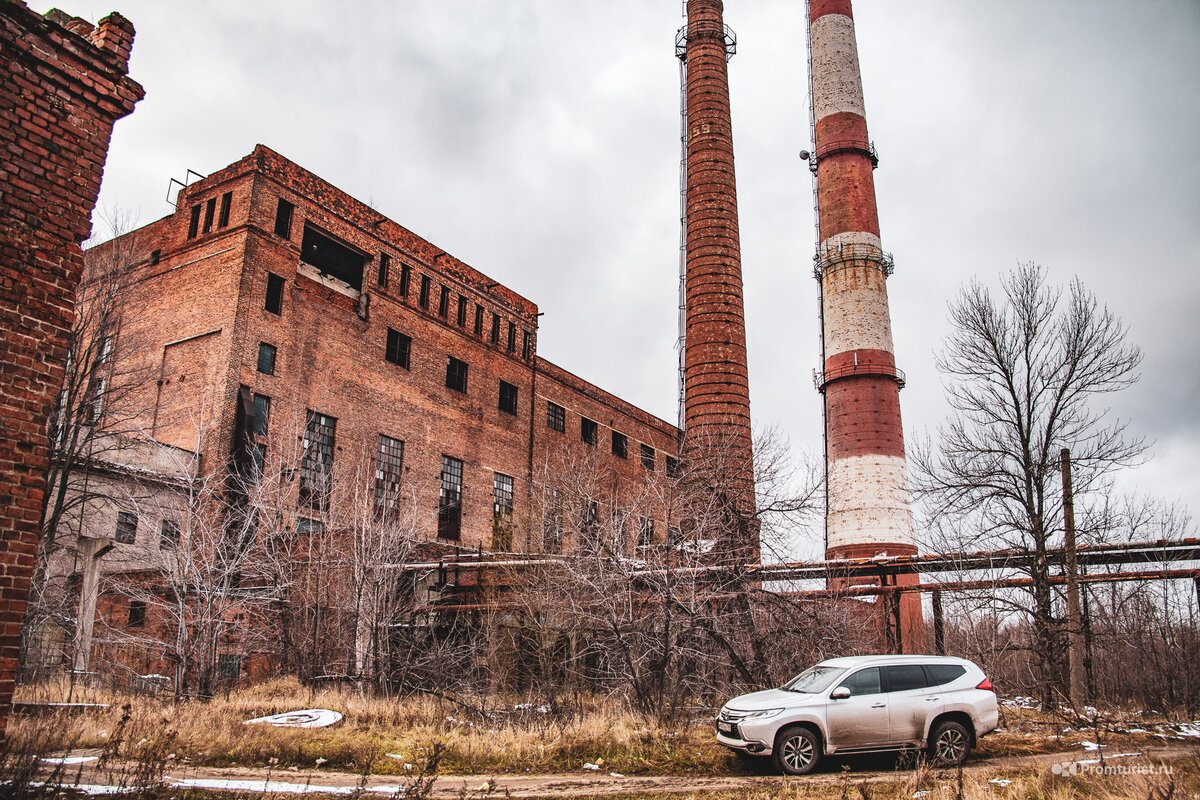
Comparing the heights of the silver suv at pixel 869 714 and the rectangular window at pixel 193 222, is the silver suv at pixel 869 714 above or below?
below

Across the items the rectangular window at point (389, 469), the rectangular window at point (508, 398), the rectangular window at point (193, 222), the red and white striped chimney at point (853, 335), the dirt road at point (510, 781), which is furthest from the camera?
the rectangular window at point (508, 398)

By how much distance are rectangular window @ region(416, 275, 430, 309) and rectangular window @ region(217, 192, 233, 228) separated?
22.1 ft

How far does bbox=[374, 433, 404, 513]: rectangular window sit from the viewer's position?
23.6 metres

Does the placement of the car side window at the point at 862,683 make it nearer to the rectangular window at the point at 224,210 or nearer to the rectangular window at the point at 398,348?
the rectangular window at the point at 398,348

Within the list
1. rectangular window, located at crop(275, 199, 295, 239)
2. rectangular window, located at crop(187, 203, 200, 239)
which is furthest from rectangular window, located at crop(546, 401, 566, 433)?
rectangular window, located at crop(187, 203, 200, 239)

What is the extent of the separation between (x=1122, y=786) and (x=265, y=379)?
20194 mm

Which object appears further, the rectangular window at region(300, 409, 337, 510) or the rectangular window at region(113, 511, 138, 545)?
the rectangular window at region(300, 409, 337, 510)

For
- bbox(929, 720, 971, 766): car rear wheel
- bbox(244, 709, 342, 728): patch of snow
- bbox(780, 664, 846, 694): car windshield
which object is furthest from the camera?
bbox(244, 709, 342, 728): patch of snow

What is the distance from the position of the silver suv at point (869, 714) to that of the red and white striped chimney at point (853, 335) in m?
11.7

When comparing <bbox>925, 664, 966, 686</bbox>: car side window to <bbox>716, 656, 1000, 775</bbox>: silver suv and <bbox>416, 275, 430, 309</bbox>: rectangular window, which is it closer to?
<bbox>716, 656, 1000, 775</bbox>: silver suv

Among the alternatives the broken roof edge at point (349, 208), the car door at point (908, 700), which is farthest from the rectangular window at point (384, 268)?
the car door at point (908, 700)

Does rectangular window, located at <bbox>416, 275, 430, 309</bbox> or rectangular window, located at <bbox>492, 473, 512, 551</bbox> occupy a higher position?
rectangular window, located at <bbox>416, 275, 430, 309</bbox>

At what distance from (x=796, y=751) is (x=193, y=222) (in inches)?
872

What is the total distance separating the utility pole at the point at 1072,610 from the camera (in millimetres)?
13922
